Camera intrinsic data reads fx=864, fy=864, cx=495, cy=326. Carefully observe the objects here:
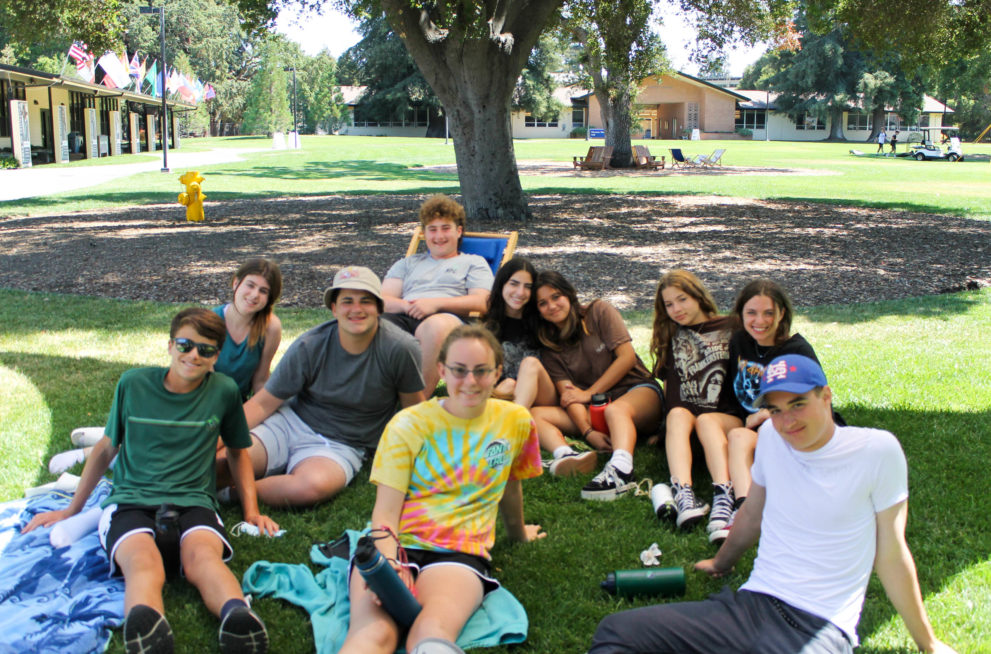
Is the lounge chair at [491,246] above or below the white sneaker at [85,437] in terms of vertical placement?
above

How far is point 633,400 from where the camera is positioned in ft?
15.6

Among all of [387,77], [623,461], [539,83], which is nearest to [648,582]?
[623,461]

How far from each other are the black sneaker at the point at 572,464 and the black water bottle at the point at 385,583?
173cm

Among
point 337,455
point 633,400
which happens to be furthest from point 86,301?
point 633,400

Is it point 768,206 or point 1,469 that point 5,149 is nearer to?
point 768,206

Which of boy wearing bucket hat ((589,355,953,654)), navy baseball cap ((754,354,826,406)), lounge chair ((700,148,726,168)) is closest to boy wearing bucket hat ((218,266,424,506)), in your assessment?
boy wearing bucket hat ((589,355,953,654))

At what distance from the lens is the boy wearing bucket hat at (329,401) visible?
161 inches

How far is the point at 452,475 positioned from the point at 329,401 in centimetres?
135

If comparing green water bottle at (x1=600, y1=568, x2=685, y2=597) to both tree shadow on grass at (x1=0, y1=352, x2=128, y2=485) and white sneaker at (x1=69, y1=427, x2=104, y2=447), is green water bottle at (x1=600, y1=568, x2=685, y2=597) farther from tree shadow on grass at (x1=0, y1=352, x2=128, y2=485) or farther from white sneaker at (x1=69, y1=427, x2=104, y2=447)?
white sneaker at (x1=69, y1=427, x2=104, y2=447)

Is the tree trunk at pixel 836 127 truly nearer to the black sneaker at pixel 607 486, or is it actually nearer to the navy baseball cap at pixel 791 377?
the black sneaker at pixel 607 486

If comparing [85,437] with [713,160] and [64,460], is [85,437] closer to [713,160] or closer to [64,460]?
[64,460]

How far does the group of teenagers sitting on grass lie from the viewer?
2648 millimetres

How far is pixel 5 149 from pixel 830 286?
33.4 metres

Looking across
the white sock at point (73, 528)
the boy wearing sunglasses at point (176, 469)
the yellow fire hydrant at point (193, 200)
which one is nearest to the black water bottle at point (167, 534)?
the boy wearing sunglasses at point (176, 469)
